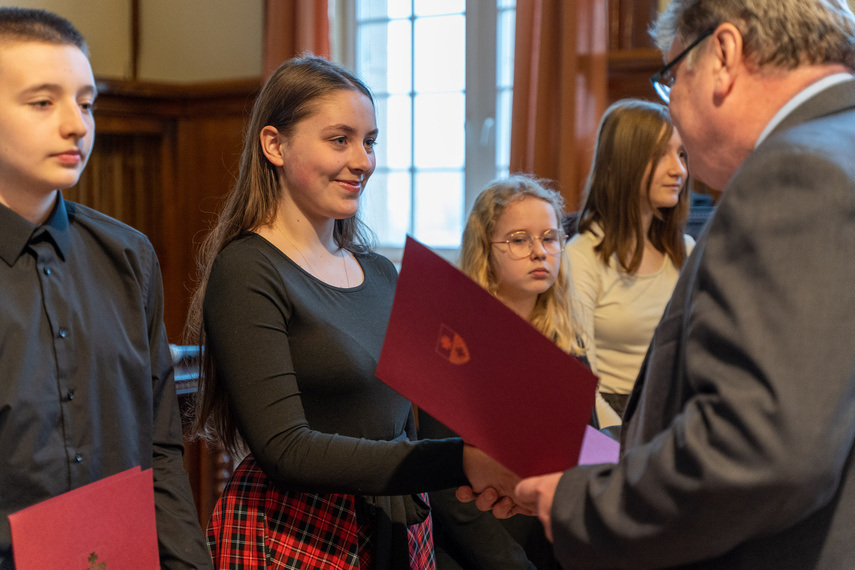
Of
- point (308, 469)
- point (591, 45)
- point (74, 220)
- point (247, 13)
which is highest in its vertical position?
point (247, 13)

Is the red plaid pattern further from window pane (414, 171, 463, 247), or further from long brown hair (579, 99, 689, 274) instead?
window pane (414, 171, 463, 247)

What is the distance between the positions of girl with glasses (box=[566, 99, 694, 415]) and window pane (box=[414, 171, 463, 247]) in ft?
6.17

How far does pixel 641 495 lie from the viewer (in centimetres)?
82

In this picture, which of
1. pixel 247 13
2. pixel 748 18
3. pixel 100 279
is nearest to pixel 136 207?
pixel 247 13

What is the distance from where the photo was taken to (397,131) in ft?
14.8

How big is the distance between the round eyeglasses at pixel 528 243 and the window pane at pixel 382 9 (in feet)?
8.91

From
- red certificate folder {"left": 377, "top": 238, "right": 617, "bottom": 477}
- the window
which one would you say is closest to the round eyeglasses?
red certificate folder {"left": 377, "top": 238, "right": 617, "bottom": 477}

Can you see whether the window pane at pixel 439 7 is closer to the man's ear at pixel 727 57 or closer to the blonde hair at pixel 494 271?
the blonde hair at pixel 494 271

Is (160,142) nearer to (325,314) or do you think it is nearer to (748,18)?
(325,314)

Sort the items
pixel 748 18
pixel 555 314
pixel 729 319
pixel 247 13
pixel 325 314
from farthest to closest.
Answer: pixel 247 13 < pixel 555 314 < pixel 325 314 < pixel 748 18 < pixel 729 319

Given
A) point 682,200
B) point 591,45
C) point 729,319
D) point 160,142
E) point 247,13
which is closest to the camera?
point 729,319

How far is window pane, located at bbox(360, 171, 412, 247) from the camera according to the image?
4.54 meters

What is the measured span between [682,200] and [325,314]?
1.60 metres

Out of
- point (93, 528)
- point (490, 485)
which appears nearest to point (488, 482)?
point (490, 485)
